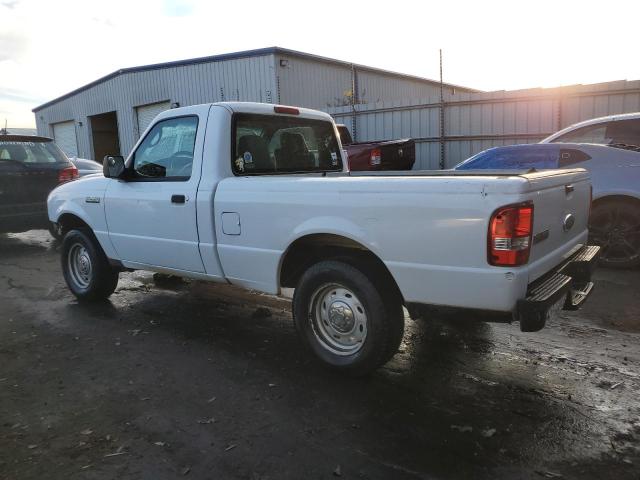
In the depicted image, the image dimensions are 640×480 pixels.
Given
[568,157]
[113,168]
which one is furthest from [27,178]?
[568,157]

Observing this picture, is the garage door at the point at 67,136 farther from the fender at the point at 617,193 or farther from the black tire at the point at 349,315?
the black tire at the point at 349,315

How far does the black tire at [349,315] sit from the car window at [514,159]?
352cm

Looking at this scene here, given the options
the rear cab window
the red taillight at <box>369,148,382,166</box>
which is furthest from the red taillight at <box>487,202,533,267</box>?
the red taillight at <box>369,148,382,166</box>

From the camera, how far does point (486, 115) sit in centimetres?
1179

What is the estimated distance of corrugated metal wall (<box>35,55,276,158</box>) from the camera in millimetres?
17016

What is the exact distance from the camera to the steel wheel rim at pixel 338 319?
11.6ft

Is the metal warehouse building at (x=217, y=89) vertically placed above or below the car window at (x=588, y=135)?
above

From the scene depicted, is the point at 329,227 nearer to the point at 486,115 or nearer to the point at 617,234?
the point at 617,234

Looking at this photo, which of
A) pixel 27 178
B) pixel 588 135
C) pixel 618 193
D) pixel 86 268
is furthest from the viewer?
pixel 27 178

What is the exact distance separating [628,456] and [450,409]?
0.93 meters

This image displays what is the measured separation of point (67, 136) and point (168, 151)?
91.0 feet

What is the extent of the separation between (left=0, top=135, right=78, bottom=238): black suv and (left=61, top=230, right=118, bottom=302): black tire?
10.5 ft

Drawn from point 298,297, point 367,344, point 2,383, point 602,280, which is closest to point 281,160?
point 298,297

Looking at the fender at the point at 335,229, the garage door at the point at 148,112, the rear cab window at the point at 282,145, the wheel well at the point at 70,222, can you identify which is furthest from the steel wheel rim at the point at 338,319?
the garage door at the point at 148,112
